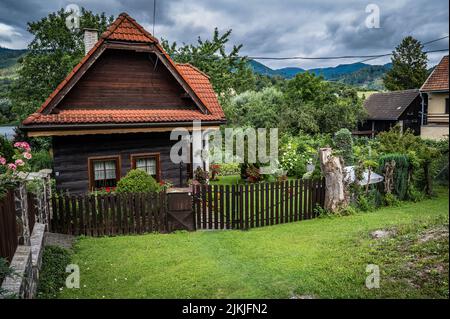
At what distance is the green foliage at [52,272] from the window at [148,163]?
20.2 feet

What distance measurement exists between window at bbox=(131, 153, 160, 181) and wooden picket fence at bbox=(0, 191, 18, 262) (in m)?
7.43

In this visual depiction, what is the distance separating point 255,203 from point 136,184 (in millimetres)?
3692

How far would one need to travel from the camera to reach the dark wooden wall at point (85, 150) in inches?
496

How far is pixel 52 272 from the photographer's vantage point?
265 inches

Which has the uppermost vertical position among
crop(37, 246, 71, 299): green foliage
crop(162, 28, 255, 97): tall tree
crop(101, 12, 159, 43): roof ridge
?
crop(162, 28, 255, 97): tall tree

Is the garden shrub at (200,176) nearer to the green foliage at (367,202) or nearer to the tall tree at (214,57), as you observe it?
the green foliage at (367,202)

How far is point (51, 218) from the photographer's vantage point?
9688 millimetres

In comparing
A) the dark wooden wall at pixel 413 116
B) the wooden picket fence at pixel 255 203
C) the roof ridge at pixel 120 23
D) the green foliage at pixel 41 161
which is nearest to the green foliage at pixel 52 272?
the wooden picket fence at pixel 255 203

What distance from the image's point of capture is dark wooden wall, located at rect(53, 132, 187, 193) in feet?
41.4

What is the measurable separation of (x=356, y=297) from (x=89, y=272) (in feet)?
16.0

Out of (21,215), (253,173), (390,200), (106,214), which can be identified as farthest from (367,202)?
(21,215)

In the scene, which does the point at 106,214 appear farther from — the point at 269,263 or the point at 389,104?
the point at 389,104

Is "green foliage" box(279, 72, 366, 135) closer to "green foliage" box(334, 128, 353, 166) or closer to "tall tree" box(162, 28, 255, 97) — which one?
"tall tree" box(162, 28, 255, 97)

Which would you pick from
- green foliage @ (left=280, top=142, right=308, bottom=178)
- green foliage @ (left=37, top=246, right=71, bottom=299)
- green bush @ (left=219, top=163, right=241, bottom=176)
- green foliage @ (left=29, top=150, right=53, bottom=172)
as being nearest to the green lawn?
green foliage @ (left=37, top=246, right=71, bottom=299)
